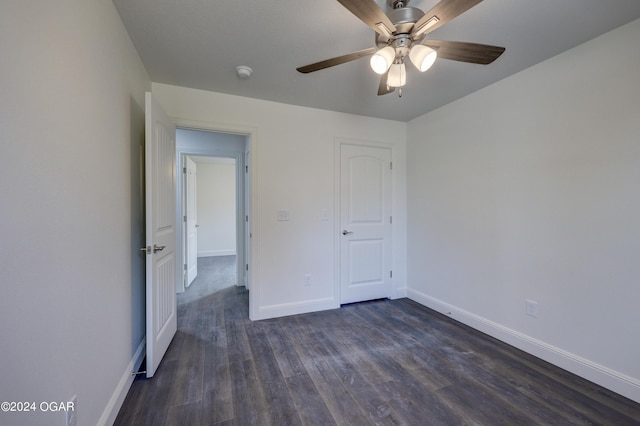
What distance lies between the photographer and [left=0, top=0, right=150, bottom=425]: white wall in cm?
79

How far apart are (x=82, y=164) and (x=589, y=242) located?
315 cm

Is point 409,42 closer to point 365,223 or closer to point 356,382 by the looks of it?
point 356,382

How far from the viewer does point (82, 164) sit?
1.21 m

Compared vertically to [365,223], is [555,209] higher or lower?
higher

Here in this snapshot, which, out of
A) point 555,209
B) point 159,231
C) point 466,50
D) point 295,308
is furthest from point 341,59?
point 295,308

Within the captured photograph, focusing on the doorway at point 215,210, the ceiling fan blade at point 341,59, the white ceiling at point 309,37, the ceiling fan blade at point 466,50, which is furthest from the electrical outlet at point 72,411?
the doorway at point 215,210

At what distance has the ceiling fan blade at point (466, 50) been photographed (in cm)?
136

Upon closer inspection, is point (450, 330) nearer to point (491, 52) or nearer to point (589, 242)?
point (589, 242)

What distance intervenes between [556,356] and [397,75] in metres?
2.44

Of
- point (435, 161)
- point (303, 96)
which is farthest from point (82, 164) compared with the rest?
point (435, 161)

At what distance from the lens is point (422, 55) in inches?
53.1

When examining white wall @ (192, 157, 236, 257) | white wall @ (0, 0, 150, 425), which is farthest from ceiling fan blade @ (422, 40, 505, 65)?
white wall @ (192, 157, 236, 257)

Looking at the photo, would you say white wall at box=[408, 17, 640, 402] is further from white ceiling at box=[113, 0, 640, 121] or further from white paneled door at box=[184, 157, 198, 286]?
white paneled door at box=[184, 157, 198, 286]

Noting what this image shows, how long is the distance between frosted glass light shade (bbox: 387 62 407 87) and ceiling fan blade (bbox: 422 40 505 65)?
18 centimetres
